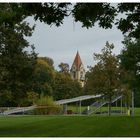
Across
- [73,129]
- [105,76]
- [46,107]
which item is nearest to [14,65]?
[73,129]

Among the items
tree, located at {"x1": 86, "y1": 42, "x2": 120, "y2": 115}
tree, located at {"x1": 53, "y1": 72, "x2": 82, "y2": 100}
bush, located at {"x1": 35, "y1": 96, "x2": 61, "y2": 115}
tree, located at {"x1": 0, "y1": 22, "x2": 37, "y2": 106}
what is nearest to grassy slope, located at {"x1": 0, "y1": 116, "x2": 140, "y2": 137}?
tree, located at {"x1": 0, "y1": 22, "x2": 37, "y2": 106}

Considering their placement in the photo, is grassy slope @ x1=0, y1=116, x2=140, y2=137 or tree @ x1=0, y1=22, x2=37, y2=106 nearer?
grassy slope @ x1=0, y1=116, x2=140, y2=137

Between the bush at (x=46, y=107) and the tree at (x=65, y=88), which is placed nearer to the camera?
the bush at (x=46, y=107)

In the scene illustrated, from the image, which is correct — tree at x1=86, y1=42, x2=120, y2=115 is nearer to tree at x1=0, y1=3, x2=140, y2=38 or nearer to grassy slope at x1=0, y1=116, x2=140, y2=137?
grassy slope at x1=0, y1=116, x2=140, y2=137

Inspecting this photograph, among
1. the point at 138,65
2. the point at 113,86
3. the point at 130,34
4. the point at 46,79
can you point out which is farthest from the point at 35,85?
the point at 46,79

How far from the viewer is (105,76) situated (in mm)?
63969

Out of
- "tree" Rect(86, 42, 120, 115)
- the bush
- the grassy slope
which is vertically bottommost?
the grassy slope

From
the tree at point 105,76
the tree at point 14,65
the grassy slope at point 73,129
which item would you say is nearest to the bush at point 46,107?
the tree at point 105,76

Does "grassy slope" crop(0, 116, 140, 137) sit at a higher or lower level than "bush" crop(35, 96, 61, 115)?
lower

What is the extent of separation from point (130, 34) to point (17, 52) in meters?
18.8

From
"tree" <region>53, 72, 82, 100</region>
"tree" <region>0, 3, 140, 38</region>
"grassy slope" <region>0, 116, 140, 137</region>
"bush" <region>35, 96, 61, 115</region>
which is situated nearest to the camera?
"tree" <region>0, 3, 140, 38</region>

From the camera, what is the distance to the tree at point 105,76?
208 feet

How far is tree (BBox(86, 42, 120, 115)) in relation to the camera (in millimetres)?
63375

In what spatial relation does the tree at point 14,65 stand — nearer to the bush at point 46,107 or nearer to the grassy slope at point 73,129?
the grassy slope at point 73,129
